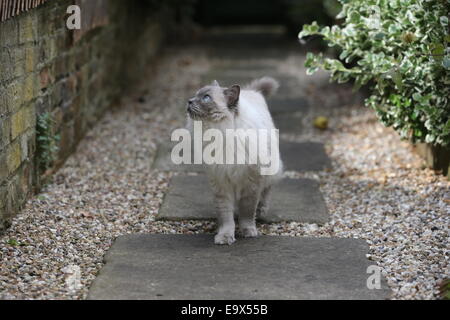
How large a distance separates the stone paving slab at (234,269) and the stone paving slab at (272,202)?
0.38m

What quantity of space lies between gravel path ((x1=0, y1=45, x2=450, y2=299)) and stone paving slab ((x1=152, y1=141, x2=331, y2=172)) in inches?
3.6

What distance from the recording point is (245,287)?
324 centimetres

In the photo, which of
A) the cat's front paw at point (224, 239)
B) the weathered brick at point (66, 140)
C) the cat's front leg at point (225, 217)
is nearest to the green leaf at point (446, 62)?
the cat's front leg at point (225, 217)

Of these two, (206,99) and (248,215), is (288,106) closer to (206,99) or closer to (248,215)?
(248,215)

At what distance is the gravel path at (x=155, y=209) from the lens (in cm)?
346

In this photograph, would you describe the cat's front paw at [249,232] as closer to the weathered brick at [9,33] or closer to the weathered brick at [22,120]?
the weathered brick at [22,120]

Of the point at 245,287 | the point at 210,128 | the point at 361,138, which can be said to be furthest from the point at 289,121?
the point at 245,287

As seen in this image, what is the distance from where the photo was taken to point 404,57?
457 cm

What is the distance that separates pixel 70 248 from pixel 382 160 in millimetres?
2747

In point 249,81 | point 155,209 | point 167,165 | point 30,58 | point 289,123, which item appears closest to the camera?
point 30,58

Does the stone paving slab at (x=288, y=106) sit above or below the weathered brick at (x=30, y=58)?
below

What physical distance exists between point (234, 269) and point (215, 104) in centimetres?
85

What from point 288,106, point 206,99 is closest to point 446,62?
point 206,99
